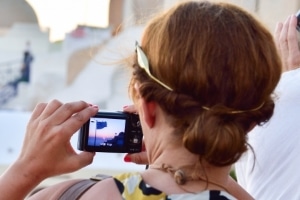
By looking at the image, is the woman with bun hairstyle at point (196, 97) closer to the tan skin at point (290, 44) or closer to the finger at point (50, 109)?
the finger at point (50, 109)

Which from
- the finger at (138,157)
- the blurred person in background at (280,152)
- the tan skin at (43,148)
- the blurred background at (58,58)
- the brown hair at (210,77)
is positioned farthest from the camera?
the blurred background at (58,58)

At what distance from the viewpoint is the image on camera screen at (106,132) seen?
1812 mm

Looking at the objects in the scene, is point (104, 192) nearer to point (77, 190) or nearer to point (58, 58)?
point (77, 190)

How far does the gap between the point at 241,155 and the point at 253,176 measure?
53 cm

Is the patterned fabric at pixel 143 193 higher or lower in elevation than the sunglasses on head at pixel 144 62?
lower

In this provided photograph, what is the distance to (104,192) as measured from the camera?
1607 mm

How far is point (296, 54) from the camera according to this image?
7.48 feet

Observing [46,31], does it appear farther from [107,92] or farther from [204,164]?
[204,164]

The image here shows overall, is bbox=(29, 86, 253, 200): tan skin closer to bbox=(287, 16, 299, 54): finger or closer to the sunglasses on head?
the sunglasses on head

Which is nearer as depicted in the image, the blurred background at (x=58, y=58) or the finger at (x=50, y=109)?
the finger at (x=50, y=109)

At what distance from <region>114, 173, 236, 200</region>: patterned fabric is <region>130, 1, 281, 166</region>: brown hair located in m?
0.06

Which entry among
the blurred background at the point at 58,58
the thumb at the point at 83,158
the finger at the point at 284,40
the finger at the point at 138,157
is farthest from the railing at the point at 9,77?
the thumb at the point at 83,158

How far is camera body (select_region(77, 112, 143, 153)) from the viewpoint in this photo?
181 centimetres

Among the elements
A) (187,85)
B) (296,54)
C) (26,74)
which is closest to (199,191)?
(187,85)
